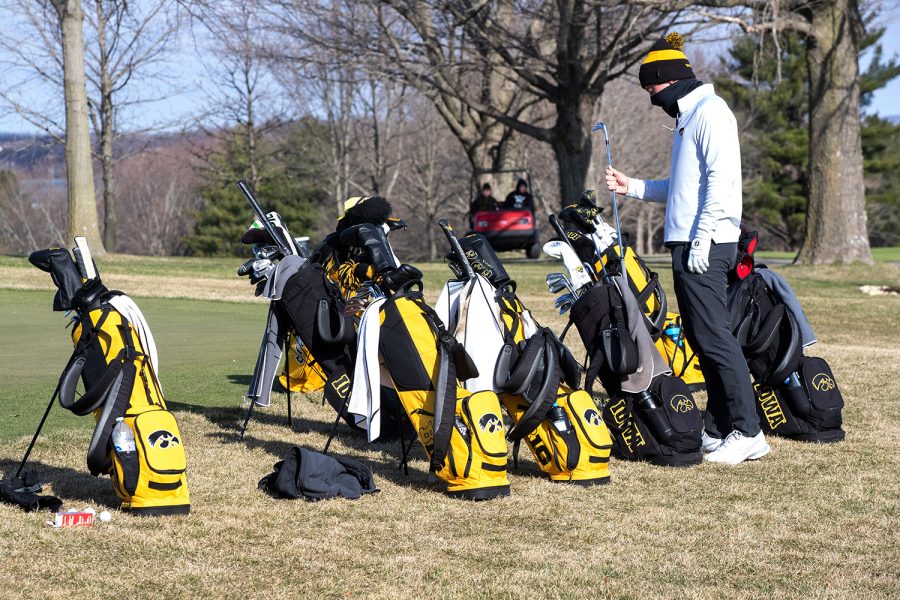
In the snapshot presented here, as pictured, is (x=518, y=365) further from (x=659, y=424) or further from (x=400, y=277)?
(x=659, y=424)

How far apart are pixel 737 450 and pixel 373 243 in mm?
2256

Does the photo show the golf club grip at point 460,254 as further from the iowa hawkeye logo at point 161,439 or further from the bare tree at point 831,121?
the bare tree at point 831,121

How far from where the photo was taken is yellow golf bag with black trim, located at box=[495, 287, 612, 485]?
5.54m

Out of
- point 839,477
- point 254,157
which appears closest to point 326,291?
point 839,477

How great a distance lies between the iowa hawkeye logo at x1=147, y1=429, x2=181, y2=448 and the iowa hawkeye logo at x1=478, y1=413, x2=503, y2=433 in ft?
4.54

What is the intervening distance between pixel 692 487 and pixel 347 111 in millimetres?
52894

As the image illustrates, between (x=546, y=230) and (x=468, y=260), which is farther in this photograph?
(x=546, y=230)

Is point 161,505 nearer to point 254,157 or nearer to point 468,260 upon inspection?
point 468,260

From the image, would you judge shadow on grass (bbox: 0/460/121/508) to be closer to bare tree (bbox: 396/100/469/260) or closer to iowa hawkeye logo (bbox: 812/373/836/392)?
iowa hawkeye logo (bbox: 812/373/836/392)

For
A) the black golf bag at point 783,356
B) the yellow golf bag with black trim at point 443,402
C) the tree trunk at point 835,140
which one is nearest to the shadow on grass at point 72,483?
the yellow golf bag with black trim at point 443,402

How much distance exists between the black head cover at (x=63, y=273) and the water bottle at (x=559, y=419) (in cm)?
232

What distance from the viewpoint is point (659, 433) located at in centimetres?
611

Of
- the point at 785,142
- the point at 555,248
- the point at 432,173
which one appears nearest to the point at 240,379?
the point at 555,248

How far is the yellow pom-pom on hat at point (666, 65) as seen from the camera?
244 inches
